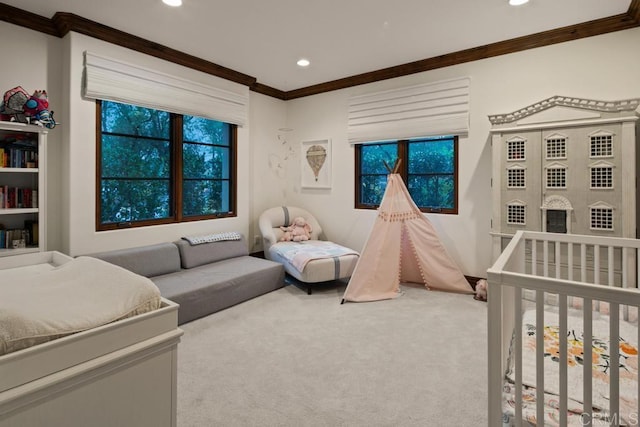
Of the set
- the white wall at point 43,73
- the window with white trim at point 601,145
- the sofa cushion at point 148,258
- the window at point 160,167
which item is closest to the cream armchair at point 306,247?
the window at point 160,167

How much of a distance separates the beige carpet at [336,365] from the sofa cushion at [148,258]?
2.40ft

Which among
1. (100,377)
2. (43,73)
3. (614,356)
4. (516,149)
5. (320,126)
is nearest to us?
(100,377)

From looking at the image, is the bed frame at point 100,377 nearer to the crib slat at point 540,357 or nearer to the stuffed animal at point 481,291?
the crib slat at point 540,357

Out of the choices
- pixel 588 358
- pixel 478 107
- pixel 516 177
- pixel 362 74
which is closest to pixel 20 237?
pixel 588 358

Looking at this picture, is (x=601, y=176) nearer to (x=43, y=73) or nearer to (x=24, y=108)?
(x=24, y=108)

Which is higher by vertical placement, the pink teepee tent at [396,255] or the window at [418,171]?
the window at [418,171]

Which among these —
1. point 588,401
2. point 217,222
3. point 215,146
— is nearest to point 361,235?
point 217,222

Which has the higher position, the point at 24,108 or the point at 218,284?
the point at 24,108

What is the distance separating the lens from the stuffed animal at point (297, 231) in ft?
15.2

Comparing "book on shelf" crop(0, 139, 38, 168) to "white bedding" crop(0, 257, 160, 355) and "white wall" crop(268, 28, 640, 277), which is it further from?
"white wall" crop(268, 28, 640, 277)

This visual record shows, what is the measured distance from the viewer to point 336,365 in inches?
92.0

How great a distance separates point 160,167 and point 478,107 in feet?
11.5

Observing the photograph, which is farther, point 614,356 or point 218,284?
point 218,284

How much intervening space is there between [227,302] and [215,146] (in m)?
2.05
